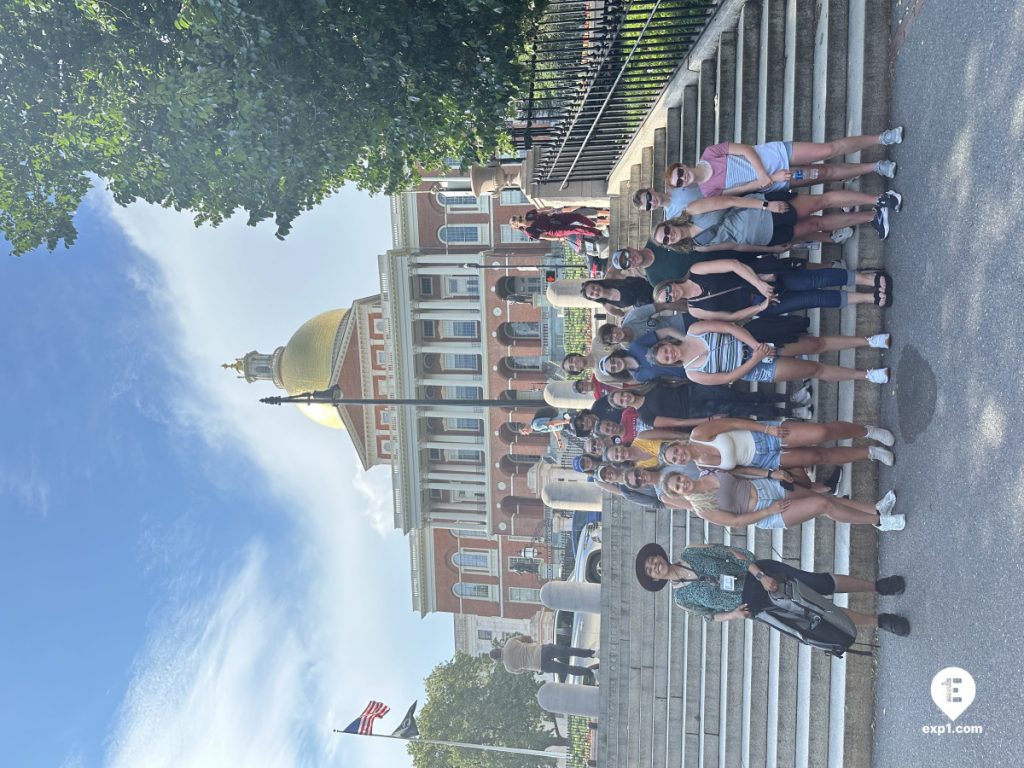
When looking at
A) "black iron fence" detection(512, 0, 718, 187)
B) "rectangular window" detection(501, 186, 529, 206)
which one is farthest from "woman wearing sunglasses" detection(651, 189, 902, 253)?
"rectangular window" detection(501, 186, 529, 206)

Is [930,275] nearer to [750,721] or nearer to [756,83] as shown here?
[756,83]

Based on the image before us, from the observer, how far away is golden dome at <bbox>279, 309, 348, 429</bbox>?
32812 millimetres

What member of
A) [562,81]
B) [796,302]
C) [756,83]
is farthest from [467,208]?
[796,302]

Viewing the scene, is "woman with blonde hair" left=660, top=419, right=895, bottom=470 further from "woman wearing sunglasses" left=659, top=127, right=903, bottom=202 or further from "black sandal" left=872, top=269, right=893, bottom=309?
"woman wearing sunglasses" left=659, top=127, right=903, bottom=202

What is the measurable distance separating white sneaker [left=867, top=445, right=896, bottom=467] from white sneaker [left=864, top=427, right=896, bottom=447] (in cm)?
7

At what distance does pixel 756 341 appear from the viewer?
6.95 m

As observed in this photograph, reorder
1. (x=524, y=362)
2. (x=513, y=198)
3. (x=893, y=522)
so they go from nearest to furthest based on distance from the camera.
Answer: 1. (x=893, y=522)
2. (x=513, y=198)
3. (x=524, y=362)

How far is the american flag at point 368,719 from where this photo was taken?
2312 centimetres

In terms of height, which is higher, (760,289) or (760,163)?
(760,163)

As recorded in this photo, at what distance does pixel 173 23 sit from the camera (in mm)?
10875

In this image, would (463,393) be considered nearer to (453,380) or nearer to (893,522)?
(453,380)

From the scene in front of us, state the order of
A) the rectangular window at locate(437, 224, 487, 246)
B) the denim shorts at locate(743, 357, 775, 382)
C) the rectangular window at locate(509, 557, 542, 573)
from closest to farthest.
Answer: the denim shorts at locate(743, 357, 775, 382)
the rectangular window at locate(437, 224, 487, 246)
the rectangular window at locate(509, 557, 542, 573)

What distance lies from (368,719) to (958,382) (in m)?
22.4

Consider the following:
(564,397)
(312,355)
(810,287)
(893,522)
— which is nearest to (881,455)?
(893,522)
